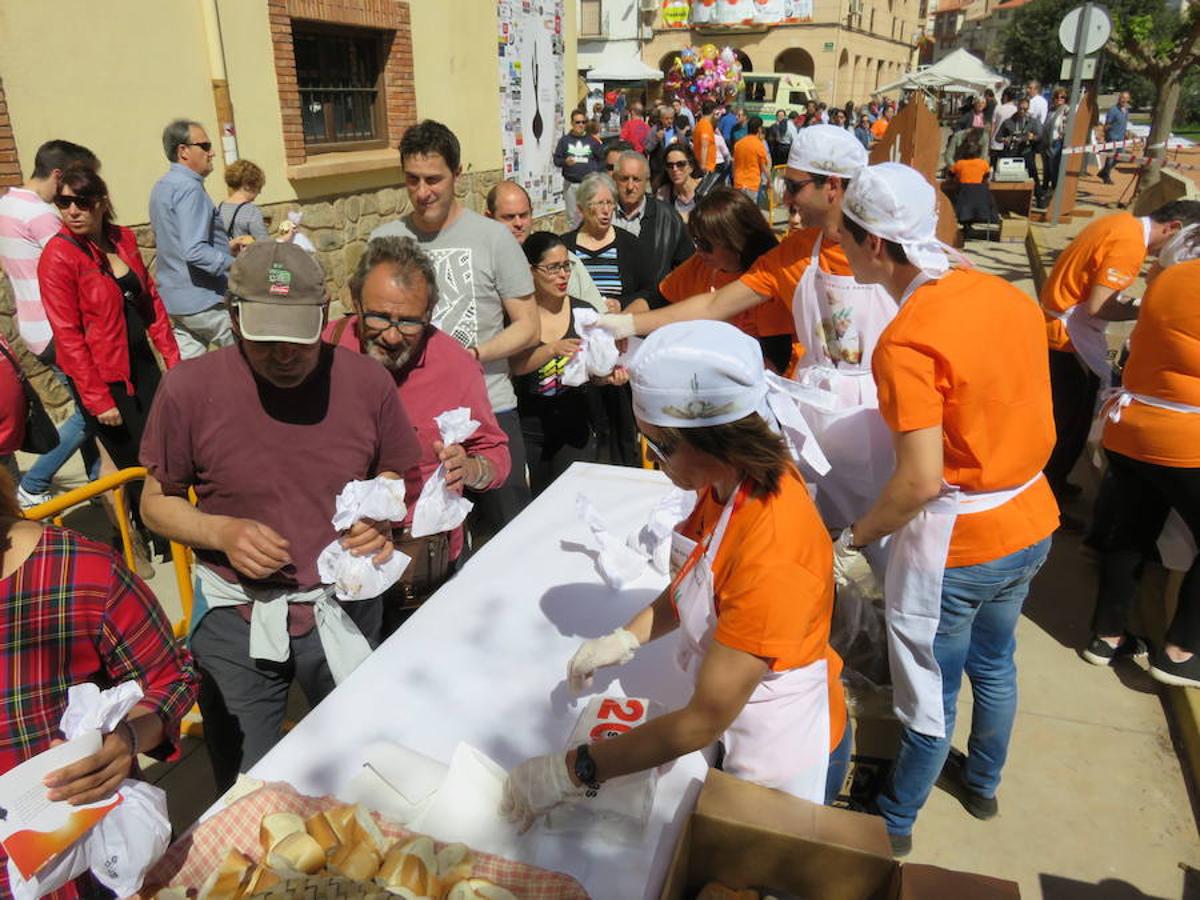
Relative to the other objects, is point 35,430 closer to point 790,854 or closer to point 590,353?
point 590,353

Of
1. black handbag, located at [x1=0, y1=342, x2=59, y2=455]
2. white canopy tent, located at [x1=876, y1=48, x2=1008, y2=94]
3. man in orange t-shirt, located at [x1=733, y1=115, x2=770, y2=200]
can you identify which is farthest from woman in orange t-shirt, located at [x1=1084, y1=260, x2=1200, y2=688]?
white canopy tent, located at [x1=876, y1=48, x2=1008, y2=94]

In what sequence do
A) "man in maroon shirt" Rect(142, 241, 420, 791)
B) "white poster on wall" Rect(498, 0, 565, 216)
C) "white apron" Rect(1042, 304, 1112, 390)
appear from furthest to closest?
"white poster on wall" Rect(498, 0, 565, 216) < "white apron" Rect(1042, 304, 1112, 390) < "man in maroon shirt" Rect(142, 241, 420, 791)

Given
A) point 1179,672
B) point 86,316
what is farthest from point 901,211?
point 86,316

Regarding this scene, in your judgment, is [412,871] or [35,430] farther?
[35,430]

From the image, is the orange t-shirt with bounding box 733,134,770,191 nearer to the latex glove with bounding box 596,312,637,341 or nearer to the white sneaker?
the latex glove with bounding box 596,312,637,341

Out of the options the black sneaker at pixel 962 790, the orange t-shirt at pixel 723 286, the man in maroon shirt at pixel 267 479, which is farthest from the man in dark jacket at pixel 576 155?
the man in maroon shirt at pixel 267 479

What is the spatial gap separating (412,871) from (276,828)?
0.93 feet

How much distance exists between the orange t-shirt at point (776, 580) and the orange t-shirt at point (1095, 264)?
334 centimetres

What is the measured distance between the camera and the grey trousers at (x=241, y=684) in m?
2.15

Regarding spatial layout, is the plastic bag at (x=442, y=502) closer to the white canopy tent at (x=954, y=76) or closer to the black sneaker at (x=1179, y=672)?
the black sneaker at (x=1179, y=672)

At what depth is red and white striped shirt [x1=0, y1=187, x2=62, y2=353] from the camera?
3992 mm

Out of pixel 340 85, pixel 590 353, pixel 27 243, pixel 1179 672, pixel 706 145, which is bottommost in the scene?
pixel 1179 672

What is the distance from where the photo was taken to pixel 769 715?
159 centimetres

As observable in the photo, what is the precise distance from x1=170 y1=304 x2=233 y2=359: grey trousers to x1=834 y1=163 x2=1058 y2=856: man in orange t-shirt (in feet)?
14.2
